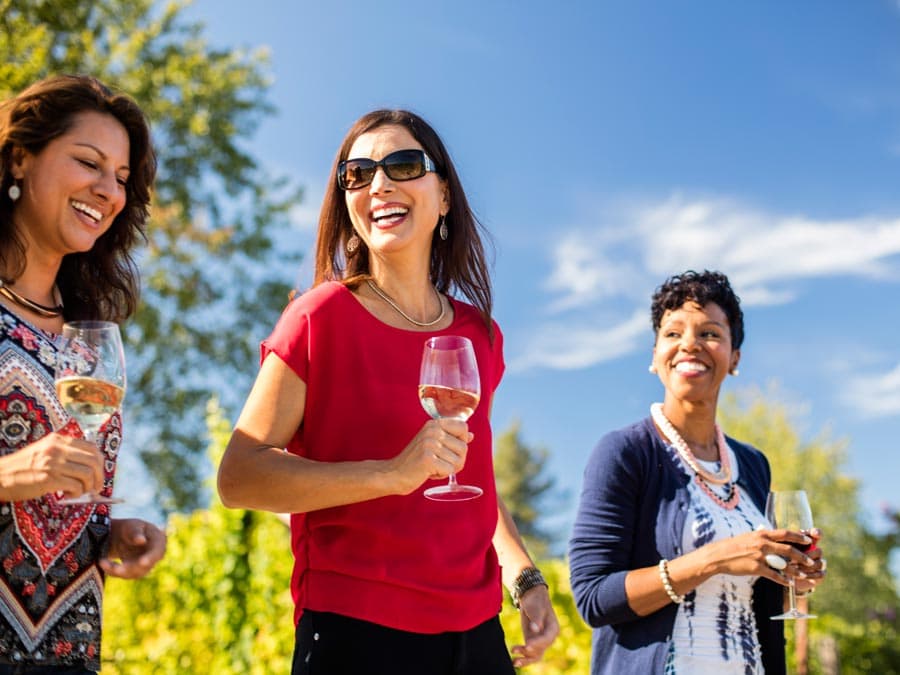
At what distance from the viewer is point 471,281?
3.13 m

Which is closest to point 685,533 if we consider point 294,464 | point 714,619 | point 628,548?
point 628,548

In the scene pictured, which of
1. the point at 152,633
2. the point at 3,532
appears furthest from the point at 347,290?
the point at 152,633

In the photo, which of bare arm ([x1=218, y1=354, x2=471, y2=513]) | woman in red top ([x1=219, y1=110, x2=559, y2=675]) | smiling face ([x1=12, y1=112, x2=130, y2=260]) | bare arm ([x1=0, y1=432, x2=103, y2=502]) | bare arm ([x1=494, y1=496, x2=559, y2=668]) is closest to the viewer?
bare arm ([x1=0, y1=432, x2=103, y2=502])

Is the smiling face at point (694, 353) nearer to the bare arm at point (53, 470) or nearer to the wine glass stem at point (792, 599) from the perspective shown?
the wine glass stem at point (792, 599)

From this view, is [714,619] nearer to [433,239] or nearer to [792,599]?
[792,599]

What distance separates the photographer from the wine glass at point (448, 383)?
2.30 meters

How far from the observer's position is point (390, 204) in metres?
2.73

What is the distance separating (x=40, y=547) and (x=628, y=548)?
2.16 m

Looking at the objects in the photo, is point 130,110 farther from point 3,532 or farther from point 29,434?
point 3,532

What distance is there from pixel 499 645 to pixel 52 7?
16024 millimetres

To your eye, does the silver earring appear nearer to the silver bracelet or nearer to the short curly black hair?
the silver bracelet

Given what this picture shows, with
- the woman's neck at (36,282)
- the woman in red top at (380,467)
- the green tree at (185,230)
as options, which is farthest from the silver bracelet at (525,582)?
the green tree at (185,230)

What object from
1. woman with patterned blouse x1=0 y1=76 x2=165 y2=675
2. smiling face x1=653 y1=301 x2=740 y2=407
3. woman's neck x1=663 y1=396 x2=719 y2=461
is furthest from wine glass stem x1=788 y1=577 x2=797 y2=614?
woman with patterned blouse x1=0 y1=76 x2=165 y2=675

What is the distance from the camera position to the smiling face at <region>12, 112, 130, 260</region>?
241 centimetres
